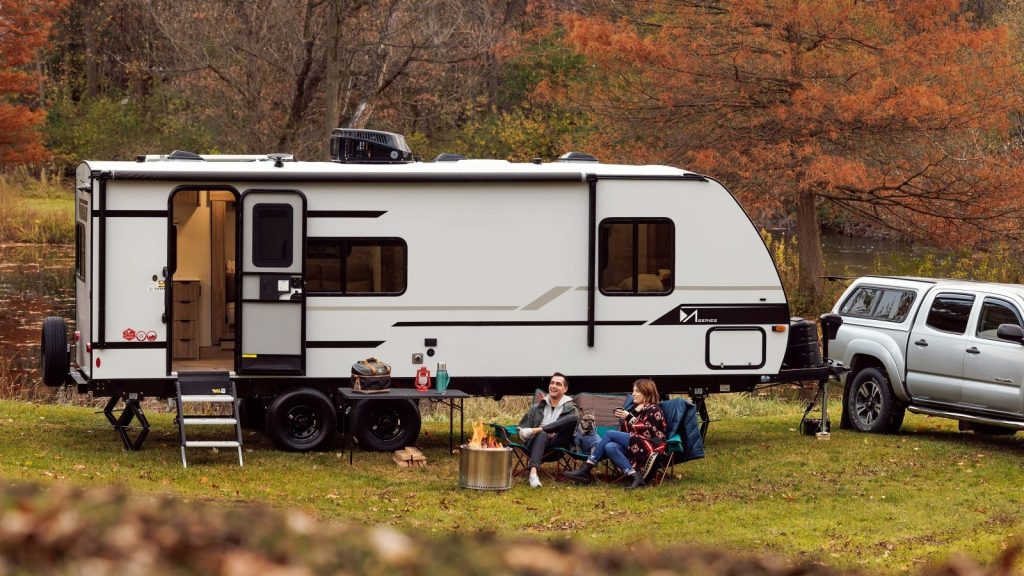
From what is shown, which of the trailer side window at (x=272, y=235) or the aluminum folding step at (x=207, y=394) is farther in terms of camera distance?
the trailer side window at (x=272, y=235)

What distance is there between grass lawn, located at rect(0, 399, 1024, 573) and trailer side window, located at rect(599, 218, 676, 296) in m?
1.80

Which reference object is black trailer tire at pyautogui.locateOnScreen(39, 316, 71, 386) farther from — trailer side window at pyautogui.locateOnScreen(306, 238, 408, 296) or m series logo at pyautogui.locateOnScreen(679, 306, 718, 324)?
m series logo at pyautogui.locateOnScreen(679, 306, 718, 324)

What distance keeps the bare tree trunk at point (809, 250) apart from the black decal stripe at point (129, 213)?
17975 millimetres

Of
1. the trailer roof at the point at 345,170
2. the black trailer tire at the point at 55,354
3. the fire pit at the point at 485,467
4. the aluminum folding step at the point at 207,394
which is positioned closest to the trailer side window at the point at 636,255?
the trailer roof at the point at 345,170

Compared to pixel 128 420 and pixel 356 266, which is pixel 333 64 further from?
pixel 128 420

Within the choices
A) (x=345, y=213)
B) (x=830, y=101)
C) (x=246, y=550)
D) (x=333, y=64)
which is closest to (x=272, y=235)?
(x=345, y=213)

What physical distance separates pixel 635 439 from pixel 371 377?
2.50 metres

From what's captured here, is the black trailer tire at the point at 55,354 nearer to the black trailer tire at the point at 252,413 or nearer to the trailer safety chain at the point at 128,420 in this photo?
the trailer safety chain at the point at 128,420

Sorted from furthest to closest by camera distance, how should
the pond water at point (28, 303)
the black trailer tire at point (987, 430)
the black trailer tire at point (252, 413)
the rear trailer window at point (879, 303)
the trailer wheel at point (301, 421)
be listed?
the pond water at point (28, 303), the black trailer tire at point (987, 430), the rear trailer window at point (879, 303), the black trailer tire at point (252, 413), the trailer wheel at point (301, 421)

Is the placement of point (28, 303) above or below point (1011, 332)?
above

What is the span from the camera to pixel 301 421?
534 inches

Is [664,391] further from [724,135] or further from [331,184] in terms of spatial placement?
[724,135]

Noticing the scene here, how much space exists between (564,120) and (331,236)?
1035 inches

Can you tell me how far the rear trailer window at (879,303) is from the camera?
15.2 metres
